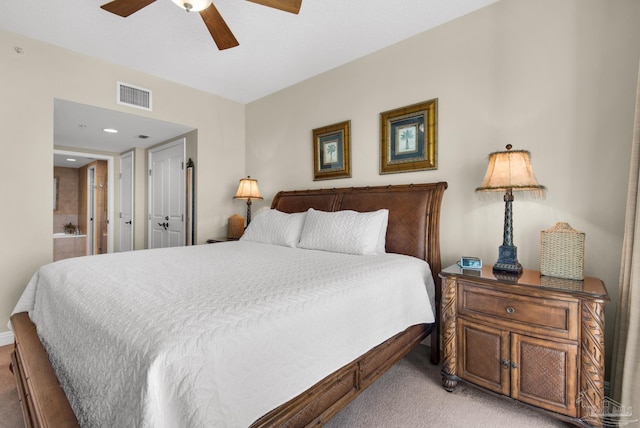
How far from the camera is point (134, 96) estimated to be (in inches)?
135

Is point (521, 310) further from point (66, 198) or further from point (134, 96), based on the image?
point (66, 198)

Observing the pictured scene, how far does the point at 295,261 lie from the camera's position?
209 cm

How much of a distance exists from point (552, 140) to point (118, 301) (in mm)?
2680

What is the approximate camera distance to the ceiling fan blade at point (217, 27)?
2006 mm

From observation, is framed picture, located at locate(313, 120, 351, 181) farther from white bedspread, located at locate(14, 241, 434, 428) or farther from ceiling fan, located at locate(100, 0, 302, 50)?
white bedspread, located at locate(14, 241, 434, 428)

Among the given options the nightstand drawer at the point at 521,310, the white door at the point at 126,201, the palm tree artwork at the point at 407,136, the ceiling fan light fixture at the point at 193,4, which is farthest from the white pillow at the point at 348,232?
the white door at the point at 126,201

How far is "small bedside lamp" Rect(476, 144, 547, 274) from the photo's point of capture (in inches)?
73.9

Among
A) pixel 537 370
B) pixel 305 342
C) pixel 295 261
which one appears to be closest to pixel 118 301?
pixel 305 342

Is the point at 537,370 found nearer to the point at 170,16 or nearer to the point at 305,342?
the point at 305,342

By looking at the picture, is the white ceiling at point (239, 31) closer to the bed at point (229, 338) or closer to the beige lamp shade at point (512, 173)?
the beige lamp shade at point (512, 173)

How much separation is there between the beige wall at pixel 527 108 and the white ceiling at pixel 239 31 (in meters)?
0.27

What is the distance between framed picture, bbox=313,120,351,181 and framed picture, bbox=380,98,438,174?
42 cm

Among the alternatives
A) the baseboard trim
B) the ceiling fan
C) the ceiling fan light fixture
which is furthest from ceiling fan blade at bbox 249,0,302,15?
the baseboard trim

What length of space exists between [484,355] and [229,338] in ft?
5.23
